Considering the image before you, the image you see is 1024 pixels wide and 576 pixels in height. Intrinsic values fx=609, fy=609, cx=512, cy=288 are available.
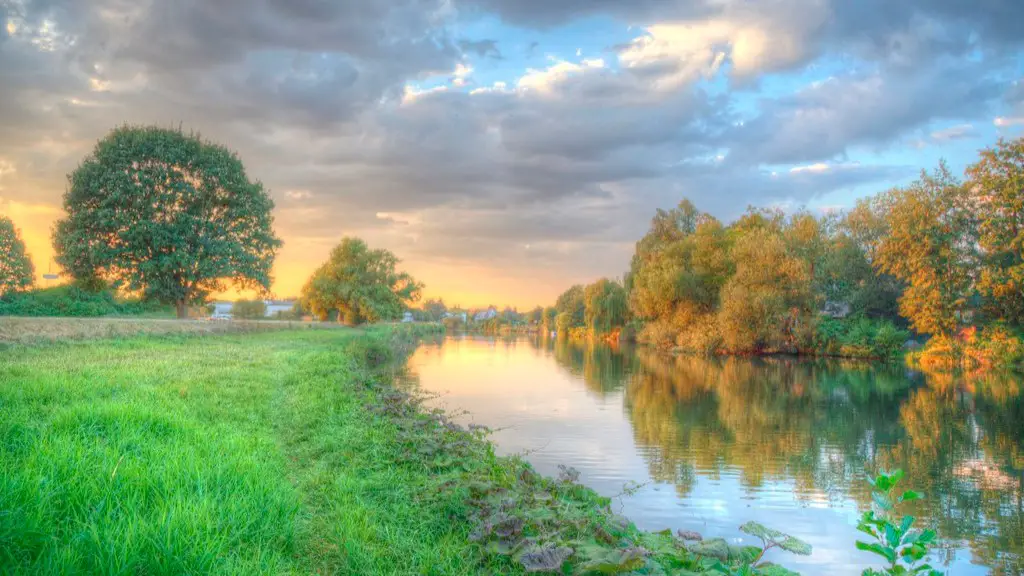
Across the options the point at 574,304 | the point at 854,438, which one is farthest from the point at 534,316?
the point at 854,438

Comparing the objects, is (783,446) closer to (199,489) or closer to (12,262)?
(199,489)

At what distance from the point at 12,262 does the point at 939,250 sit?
171ft

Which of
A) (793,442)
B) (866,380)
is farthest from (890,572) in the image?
(866,380)

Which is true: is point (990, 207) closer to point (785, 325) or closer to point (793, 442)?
point (785, 325)

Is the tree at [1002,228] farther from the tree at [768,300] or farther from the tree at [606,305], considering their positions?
the tree at [606,305]

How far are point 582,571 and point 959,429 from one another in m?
13.9

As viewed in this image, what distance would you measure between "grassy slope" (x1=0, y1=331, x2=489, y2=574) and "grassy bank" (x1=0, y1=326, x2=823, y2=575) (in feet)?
0.05

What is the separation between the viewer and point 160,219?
29016mm

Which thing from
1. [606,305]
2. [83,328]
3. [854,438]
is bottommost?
[854,438]

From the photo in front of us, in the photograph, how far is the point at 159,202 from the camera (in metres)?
29.0

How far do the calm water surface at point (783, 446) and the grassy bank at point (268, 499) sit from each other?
8.58 ft

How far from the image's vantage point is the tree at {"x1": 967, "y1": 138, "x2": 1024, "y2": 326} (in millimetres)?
28719

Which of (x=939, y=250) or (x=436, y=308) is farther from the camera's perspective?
(x=436, y=308)

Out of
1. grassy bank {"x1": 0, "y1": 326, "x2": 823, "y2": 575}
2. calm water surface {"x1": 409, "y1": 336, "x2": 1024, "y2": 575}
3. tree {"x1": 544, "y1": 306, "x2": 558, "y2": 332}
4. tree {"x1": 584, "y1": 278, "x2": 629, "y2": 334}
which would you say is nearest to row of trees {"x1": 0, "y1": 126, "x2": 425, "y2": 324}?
calm water surface {"x1": 409, "y1": 336, "x2": 1024, "y2": 575}
